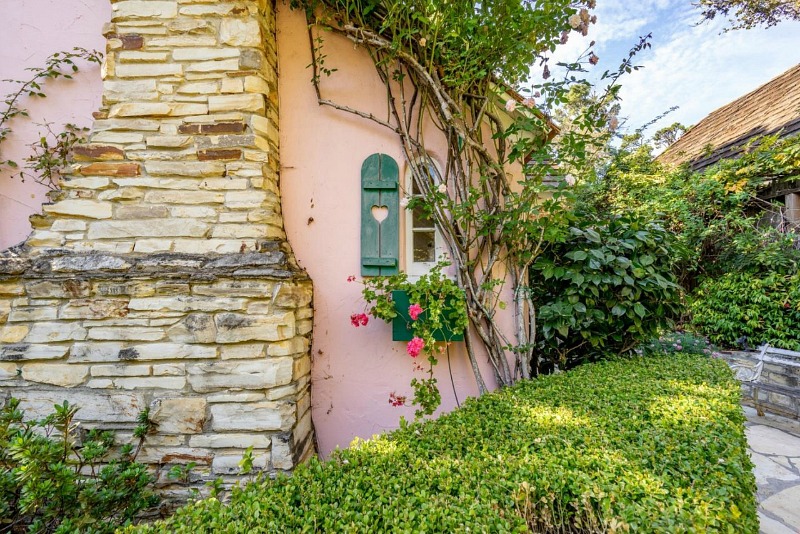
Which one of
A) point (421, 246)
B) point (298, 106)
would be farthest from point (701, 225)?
point (298, 106)

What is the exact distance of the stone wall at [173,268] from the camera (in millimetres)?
2098

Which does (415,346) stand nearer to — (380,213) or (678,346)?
(380,213)

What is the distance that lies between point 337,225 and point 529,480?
7.08 feet

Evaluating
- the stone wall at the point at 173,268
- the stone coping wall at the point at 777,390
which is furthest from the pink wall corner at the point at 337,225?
the stone coping wall at the point at 777,390

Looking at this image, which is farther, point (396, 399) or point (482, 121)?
point (482, 121)

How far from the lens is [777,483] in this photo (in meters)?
2.47

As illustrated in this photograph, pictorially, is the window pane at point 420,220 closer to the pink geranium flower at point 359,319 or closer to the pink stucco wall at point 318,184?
the pink stucco wall at point 318,184

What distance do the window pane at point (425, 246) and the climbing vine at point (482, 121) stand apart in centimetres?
17

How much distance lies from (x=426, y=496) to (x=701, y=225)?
635 cm

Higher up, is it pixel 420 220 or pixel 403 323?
pixel 420 220

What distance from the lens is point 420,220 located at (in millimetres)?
2975

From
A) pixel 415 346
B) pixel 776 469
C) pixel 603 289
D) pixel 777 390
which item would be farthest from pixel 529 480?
pixel 777 390

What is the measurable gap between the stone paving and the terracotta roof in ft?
14.0

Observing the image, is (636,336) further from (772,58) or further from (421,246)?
(772,58)
